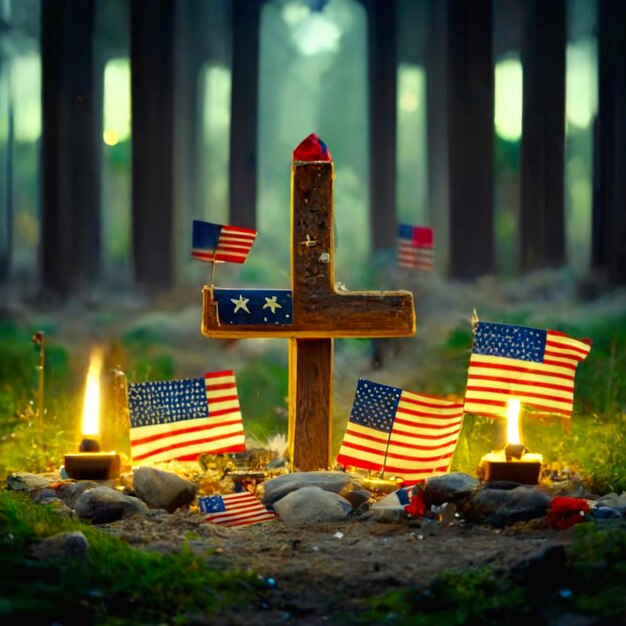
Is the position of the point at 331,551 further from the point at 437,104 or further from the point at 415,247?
the point at 437,104

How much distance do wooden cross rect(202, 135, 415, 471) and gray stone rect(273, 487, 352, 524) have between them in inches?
37.8

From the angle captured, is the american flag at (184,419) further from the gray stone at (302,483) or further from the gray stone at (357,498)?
the gray stone at (357,498)

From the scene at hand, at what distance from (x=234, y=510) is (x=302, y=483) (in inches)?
21.0

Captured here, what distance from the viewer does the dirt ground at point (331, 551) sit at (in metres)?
5.44

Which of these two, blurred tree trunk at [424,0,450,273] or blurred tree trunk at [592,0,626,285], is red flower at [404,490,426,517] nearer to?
blurred tree trunk at [424,0,450,273]

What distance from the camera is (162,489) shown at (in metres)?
7.79

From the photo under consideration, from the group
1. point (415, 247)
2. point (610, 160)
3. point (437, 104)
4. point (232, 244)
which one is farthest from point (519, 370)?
point (437, 104)

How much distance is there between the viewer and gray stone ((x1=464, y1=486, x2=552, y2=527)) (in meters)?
7.04

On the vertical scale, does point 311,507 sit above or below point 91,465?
below

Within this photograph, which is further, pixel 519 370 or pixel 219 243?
pixel 219 243

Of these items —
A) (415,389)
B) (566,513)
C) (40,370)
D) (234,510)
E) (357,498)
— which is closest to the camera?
(566,513)

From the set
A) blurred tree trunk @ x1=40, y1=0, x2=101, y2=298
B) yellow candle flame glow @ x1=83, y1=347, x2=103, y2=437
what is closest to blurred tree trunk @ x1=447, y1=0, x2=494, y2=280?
blurred tree trunk @ x1=40, y1=0, x2=101, y2=298

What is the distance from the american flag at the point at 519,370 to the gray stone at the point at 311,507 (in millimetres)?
1468

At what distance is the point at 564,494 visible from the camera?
25.8 feet
